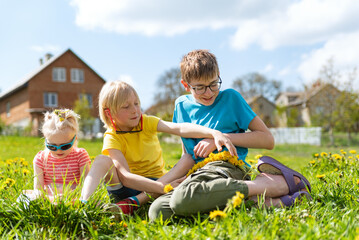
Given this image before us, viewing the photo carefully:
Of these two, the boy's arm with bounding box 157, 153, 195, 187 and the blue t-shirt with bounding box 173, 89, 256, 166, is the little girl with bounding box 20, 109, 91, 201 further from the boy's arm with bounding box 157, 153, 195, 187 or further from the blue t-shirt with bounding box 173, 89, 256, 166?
the blue t-shirt with bounding box 173, 89, 256, 166

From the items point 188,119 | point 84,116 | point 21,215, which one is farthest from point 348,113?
point 21,215

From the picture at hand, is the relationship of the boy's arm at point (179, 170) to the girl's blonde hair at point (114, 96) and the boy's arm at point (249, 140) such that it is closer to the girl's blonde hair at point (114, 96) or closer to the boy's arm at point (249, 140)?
the boy's arm at point (249, 140)

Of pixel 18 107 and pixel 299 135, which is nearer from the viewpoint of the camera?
pixel 299 135

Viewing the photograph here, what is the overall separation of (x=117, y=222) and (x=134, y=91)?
3.76ft

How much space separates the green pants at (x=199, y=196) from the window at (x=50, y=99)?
29.0 m

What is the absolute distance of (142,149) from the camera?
289cm

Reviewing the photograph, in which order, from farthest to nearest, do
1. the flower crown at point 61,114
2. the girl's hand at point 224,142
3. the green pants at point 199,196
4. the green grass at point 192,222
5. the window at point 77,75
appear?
the window at point 77,75 < the flower crown at point 61,114 < the girl's hand at point 224,142 < the green pants at point 199,196 < the green grass at point 192,222

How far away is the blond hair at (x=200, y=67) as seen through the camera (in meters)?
2.62

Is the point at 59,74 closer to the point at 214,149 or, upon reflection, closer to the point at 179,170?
the point at 179,170

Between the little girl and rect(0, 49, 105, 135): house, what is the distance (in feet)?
84.1

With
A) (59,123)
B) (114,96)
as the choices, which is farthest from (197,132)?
(59,123)

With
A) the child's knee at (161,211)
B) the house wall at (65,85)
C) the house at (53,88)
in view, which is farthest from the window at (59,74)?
the child's knee at (161,211)

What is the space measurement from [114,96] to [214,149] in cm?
94

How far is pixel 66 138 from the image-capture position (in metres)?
2.81
